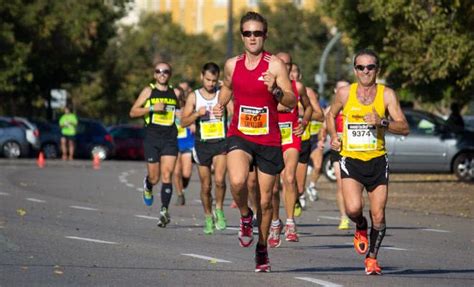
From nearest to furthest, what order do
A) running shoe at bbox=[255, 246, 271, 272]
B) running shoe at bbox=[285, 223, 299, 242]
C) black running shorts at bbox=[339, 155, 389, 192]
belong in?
running shoe at bbox=[255, 246, 271, 272] → black running shorts at bbox=[339, 155, 389, 192] → running shoe at bbox=[285, 223, 299, 242]

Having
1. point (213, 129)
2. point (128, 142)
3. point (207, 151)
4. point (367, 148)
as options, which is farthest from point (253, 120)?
point (128, 142)

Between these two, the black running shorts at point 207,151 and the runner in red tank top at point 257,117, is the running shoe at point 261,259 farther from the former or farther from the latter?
the black running shorts at point 207,151

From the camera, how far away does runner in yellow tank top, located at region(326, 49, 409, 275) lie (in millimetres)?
11867

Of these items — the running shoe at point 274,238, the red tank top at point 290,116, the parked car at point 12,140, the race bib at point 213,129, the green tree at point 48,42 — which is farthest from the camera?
the green tree at point 48,42

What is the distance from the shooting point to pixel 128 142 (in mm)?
55219

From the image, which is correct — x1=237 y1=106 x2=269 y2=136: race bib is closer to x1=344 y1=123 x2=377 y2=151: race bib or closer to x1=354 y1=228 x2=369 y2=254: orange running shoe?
x1=344 y1=123 x2=377 y2=151: race bib

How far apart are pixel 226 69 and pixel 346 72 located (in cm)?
5777

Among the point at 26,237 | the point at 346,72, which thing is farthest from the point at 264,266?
the point at 346,72

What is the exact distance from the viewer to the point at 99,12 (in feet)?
197

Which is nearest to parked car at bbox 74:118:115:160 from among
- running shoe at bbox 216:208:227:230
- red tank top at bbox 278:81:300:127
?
running shoe at bbox 216:208:227:230

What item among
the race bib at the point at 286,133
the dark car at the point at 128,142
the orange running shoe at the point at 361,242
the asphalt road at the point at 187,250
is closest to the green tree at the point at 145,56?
the dark car at the point at 128,142

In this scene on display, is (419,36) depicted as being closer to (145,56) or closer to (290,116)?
(290,116)

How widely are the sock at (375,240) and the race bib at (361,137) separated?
0.65m

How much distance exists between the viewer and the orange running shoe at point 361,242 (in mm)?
11844
